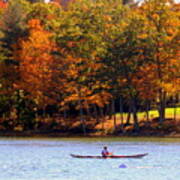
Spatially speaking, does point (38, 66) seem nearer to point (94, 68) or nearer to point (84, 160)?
point (94, 68)

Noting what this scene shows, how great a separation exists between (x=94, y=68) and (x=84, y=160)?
38906 mm

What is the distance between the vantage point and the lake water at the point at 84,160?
5478cm

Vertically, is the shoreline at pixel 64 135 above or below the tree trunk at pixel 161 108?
below

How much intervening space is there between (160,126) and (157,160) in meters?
35.3

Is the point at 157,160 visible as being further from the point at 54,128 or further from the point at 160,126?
the point at 54,128

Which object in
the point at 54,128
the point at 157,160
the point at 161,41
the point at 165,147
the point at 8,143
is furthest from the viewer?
the point at 54,128

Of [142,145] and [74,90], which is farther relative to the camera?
[74,90]

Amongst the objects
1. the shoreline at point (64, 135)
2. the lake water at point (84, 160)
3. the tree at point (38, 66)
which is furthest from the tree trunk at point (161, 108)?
the tree at point (38, 66)

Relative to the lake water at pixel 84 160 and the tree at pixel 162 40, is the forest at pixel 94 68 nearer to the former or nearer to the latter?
the tree at pixel 162 40

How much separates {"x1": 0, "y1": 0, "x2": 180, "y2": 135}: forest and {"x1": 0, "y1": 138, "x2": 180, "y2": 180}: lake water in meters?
10.3

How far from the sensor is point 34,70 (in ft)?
354

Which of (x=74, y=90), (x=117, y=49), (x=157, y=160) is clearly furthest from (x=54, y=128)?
(x=157, y=160)

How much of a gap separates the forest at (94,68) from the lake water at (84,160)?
10321 millimetres

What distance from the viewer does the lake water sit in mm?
54781
